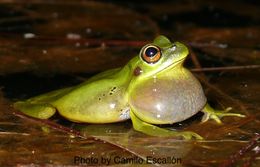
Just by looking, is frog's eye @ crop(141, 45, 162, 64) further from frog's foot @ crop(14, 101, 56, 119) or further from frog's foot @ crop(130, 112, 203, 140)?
frog's foot @ crop(14, 101, 56, 119)

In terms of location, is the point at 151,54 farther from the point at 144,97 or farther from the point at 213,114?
the point at 213,114

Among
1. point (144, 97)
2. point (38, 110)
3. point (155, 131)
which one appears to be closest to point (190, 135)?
point (155, 131)

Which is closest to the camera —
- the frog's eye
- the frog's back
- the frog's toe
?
the frog's toe

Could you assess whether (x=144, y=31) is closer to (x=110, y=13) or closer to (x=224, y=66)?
(x=110, y=13)

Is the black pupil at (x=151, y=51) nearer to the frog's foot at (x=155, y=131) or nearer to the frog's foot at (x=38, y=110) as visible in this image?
the frog's foot at (x=155, y=131)

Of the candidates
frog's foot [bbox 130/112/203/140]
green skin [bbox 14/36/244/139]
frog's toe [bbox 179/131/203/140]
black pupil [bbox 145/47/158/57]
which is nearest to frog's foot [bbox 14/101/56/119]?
green skin [bbox 14/36/244/139]
